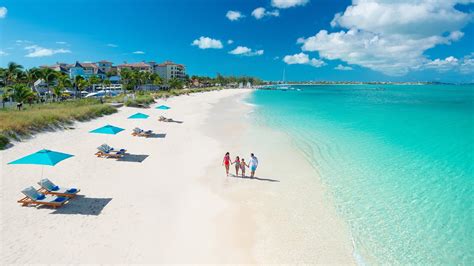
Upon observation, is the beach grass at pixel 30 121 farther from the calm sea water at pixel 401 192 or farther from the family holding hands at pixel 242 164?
the calm sea water at pixel 401 192

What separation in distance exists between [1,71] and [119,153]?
174 feet

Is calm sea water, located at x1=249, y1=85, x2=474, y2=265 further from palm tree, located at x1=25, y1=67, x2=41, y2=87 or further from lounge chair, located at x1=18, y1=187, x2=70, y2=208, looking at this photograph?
palm tree, located at x1=25, y1=67, x2=41, y2=87

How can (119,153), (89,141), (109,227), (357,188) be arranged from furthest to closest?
(89,141)
(119,153)
(357,188)
(109,227)

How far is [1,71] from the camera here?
5259cm

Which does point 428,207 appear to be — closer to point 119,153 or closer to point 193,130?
point 119,153

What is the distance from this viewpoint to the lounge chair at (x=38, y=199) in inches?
390

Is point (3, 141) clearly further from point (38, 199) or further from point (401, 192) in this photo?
point (401, 192)

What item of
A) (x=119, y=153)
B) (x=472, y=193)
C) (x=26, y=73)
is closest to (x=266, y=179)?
(x=119, y=153)

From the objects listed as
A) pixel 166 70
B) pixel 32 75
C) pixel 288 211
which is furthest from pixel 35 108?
pixel 166 70

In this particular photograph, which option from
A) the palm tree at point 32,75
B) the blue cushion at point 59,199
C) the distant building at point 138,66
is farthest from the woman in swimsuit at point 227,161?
the distant building at point 138,66

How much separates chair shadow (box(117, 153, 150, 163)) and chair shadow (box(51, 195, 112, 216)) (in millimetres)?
5027

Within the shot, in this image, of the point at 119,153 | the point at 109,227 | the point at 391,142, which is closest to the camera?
the point at 109,227

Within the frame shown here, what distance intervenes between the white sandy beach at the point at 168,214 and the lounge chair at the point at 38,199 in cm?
27

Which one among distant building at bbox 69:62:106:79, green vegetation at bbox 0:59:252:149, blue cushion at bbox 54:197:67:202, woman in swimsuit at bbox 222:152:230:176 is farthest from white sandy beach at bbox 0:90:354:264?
distant building at bbox 69:62:106:79
